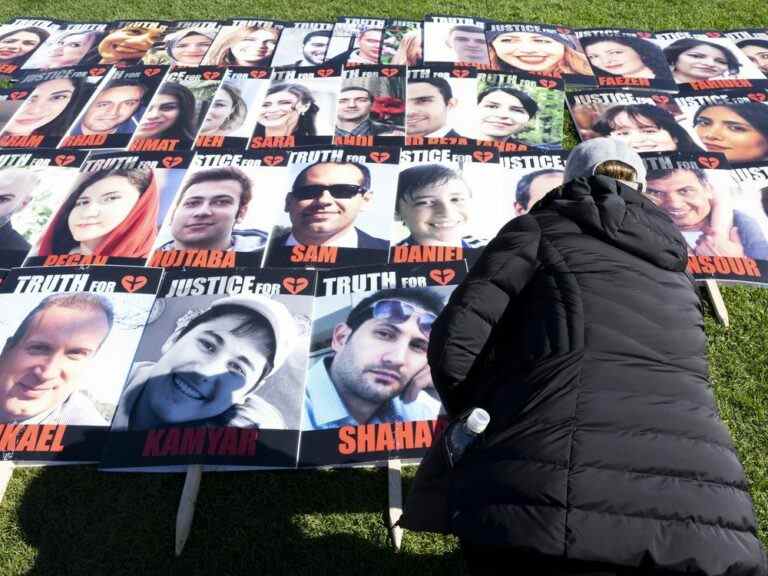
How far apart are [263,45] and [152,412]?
3945 millimetres

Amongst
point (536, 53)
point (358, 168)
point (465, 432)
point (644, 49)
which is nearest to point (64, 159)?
point (358, 168)

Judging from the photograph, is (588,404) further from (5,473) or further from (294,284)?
(5,473)

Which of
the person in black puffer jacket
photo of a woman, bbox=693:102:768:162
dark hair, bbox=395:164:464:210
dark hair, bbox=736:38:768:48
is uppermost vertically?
dark hair, bbox=736:38:768:48

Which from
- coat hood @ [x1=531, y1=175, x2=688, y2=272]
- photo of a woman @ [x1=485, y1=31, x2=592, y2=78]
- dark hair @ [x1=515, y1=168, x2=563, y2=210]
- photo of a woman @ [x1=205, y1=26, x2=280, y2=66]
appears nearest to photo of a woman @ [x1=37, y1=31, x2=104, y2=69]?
photo of a woman @ [x1=205, y1=26, x2=280, y2=66]

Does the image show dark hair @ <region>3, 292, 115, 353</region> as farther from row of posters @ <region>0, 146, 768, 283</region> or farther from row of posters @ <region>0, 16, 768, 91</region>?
row of posters @ <region>0, 16, 768, 91</region>

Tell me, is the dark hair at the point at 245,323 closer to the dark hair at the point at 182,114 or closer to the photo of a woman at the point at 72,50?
the dark hair at the point at 182,114

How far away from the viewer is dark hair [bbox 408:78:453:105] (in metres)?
5.60

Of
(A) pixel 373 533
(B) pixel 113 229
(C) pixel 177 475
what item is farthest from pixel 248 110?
(A) pixel 373 533

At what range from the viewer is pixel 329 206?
469cm

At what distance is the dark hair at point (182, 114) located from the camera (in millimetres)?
5340

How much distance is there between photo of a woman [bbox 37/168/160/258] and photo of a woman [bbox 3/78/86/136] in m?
0.91

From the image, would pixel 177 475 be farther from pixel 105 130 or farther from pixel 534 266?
pixel 105 130

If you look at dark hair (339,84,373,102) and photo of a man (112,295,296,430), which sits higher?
dark hair (339,84,373,102)

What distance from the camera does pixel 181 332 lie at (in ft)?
12.7
